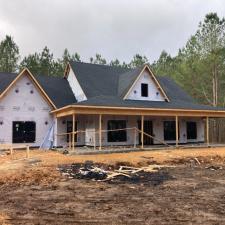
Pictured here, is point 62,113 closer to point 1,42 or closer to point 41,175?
point 41,175

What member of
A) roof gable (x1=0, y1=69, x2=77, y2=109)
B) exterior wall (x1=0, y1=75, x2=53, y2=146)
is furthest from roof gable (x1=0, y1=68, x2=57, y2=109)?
exterior wall (x1=0, y1=75, x2=53, y2=146)

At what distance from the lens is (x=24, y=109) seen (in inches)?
1045

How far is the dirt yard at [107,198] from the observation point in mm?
8156

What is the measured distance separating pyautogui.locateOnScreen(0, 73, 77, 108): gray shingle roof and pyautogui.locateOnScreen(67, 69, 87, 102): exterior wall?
349 mm

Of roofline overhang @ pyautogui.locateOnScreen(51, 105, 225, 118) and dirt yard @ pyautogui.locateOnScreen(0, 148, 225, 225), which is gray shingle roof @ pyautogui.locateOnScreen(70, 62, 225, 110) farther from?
dirt yard @ pyautogui.locateOnScreen(0, 148, 225, 225)

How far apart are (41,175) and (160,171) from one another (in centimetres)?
518

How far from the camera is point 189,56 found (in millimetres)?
41719

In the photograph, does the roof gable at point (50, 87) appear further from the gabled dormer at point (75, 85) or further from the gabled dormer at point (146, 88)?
the gabled dormer at point (146, 88)

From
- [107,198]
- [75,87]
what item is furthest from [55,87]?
[107,198]

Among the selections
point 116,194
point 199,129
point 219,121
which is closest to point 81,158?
point 116,194

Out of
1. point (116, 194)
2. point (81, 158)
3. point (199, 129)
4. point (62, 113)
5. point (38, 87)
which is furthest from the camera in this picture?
point (199, 129)

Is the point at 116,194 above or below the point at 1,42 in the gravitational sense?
below

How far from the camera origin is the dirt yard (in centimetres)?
816

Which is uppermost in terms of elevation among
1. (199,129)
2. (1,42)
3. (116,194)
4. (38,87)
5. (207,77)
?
(1,42)
